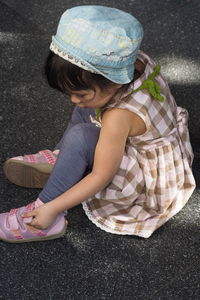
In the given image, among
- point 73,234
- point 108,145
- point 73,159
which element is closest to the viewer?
point 108,145

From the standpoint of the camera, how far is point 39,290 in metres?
1.33

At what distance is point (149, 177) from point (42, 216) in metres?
0.31

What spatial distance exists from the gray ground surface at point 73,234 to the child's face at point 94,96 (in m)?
0.45

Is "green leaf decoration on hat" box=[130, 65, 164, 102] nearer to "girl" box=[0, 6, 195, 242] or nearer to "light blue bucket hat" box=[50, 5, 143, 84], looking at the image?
"girl" box=[0, 6, 195, 242]

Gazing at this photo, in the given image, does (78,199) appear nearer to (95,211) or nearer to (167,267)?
(95,211)

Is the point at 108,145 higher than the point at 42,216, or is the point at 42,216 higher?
the point at 108,145

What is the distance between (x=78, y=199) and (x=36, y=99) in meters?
0.62

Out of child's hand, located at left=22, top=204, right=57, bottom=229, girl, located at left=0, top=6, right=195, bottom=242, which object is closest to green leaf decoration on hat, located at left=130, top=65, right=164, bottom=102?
girl, located at left=0, top=6, right=195, bottom=242

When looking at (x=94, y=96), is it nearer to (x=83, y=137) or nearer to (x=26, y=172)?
(x=83, y=137)

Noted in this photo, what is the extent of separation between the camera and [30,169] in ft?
4.88

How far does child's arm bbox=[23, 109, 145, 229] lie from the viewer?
47.4 inches

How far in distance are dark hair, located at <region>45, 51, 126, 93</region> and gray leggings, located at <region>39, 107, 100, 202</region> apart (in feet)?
0.67

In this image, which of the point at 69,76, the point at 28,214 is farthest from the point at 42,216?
the point at 69,76

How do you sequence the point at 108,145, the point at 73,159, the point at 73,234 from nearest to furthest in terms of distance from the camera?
1. the point at 108,145
2. the point at 73,159
3. the point at 73,234
